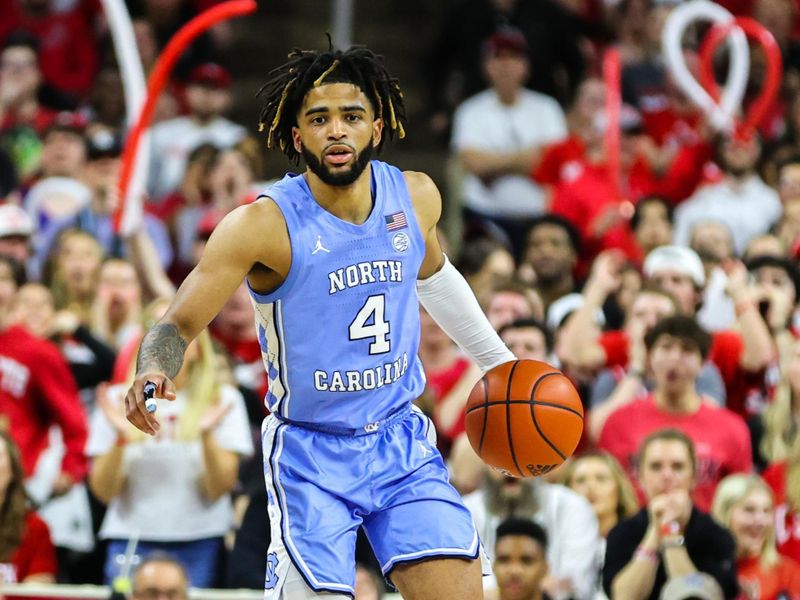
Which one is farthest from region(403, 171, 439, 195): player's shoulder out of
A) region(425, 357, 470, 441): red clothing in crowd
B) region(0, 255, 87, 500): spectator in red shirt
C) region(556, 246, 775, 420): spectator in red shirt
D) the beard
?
region(0, 255, 87, 500): spectator in red shirt

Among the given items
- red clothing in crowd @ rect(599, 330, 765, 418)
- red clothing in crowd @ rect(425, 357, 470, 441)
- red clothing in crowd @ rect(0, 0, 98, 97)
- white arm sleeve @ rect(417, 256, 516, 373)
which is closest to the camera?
white arm sleeve @ rect(417, 256, 516, 373)

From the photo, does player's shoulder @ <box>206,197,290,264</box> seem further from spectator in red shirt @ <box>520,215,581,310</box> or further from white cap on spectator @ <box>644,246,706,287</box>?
spectator in red shirt @ <box>520,215,581,310</box>

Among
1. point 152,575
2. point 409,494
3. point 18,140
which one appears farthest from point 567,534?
point 18,140

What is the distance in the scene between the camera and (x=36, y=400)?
8.67 meters

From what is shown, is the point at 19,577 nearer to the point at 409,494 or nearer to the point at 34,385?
the point at 34,385

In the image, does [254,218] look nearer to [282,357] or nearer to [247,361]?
[282,357]

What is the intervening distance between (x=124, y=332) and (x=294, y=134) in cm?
404

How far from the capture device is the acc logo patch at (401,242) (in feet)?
18.1

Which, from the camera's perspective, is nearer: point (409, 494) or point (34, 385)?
point (409, 494)

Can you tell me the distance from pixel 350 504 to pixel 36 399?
11.9 ft

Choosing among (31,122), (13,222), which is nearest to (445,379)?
(13,222)

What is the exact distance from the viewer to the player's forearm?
7.89 meters

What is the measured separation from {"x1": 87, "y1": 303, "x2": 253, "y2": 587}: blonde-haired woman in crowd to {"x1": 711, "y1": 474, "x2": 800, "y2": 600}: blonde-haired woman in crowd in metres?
2.20

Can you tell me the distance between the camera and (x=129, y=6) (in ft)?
43.7
